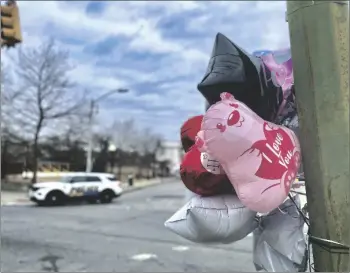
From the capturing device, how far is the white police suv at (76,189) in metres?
20.7

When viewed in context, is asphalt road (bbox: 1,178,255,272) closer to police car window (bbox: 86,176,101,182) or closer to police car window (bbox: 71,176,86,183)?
police car window (bbox: 71,176,86,183)

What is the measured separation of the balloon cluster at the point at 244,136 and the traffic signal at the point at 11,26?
5091mm

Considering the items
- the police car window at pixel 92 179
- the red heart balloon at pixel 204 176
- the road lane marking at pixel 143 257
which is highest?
the police car window at pixel 92 179

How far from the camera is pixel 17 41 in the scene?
6660mm

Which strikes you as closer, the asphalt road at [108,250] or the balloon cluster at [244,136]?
the balloon cluster at [244,136]

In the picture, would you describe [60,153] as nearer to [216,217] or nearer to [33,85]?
[33,85]

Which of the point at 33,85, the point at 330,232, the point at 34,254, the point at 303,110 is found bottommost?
the point at 34,254

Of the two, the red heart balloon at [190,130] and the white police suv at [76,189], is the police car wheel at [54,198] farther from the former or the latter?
the red heart balloon at [190,130]

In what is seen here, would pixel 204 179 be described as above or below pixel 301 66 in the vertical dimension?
below

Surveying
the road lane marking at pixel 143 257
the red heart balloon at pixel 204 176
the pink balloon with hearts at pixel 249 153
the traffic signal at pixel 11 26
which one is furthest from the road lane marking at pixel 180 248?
the pink balloon with hearts at pixel 249 153

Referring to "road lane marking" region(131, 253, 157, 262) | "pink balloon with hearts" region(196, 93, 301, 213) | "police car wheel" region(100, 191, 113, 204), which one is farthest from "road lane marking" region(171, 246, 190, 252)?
"police car wheel" region(100, 191, 113, 204)

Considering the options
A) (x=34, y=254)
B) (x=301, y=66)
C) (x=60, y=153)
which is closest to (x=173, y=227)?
(x=301, y=66)

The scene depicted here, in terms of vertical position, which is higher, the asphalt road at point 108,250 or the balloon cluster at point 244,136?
the balloon cluster at point 244,136

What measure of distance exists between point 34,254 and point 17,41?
3.63 m
